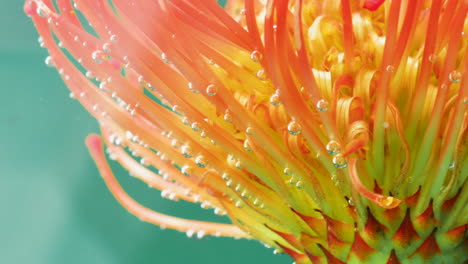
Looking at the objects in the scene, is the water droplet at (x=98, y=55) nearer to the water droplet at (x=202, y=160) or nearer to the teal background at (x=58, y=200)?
the water droplet at (x=202, y=160)

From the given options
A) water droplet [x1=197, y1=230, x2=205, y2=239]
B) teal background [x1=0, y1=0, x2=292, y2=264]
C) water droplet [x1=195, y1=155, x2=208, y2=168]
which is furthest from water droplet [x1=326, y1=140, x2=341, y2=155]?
teal background [x1=0, y1=0, x2=292, y2=264]

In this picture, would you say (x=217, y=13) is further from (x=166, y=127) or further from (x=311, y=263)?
(x=311, y=263)

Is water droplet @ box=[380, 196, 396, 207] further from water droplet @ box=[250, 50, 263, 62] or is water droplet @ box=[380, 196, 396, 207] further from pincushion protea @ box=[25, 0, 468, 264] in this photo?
water droplet @ box=[250, 50, 263, 62]

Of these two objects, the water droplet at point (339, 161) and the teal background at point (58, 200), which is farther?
the teal background at point (58, 200)

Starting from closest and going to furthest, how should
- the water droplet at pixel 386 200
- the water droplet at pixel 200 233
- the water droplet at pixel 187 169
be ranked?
the water droplet at pixel 386 200 → the water droplet at pixel 187 169 → the water droplet at pixel 200 233

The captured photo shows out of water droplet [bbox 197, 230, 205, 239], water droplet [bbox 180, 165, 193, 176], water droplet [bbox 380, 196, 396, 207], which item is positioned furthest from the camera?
water droplet [bbox 197, 230, 205, 239]

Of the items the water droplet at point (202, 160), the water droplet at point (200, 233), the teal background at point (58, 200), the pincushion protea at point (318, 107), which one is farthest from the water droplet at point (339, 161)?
the teal background at point (58, 200)

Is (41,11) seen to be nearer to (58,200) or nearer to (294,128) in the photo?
(294,128)

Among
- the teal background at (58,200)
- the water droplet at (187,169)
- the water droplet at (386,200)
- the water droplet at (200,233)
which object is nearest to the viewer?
the water droplet at (386,200)

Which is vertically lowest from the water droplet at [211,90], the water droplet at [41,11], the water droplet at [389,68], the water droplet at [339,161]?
the water droplet at [339,161]
